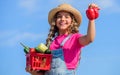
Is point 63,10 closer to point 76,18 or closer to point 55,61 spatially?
point 76,18

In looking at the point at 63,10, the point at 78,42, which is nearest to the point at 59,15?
the point at 63,10

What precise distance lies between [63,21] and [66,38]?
272 millimetres

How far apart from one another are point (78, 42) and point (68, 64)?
1.19 ft

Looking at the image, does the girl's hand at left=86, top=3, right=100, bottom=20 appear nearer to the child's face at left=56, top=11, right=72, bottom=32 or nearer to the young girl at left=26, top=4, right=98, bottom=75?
the young girl at left=26, top=4, right=98, bottom=75

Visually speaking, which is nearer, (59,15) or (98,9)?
(98,9)

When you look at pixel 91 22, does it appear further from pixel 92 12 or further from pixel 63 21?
pixel 63 21

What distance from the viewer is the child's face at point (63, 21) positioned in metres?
8.50

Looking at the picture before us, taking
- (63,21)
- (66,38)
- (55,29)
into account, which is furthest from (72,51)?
(55,29)

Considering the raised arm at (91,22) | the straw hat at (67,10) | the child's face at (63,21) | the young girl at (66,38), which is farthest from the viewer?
the straw hat at (67,10)

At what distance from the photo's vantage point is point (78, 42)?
830 cm

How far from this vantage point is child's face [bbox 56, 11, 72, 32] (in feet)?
27.9

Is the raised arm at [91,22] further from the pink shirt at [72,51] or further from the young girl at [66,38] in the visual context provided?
the pink shirt at [72,51]

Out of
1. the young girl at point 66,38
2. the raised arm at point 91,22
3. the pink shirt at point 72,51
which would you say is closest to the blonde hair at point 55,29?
the young girl at point 66,38

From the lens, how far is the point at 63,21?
8.50 metres
